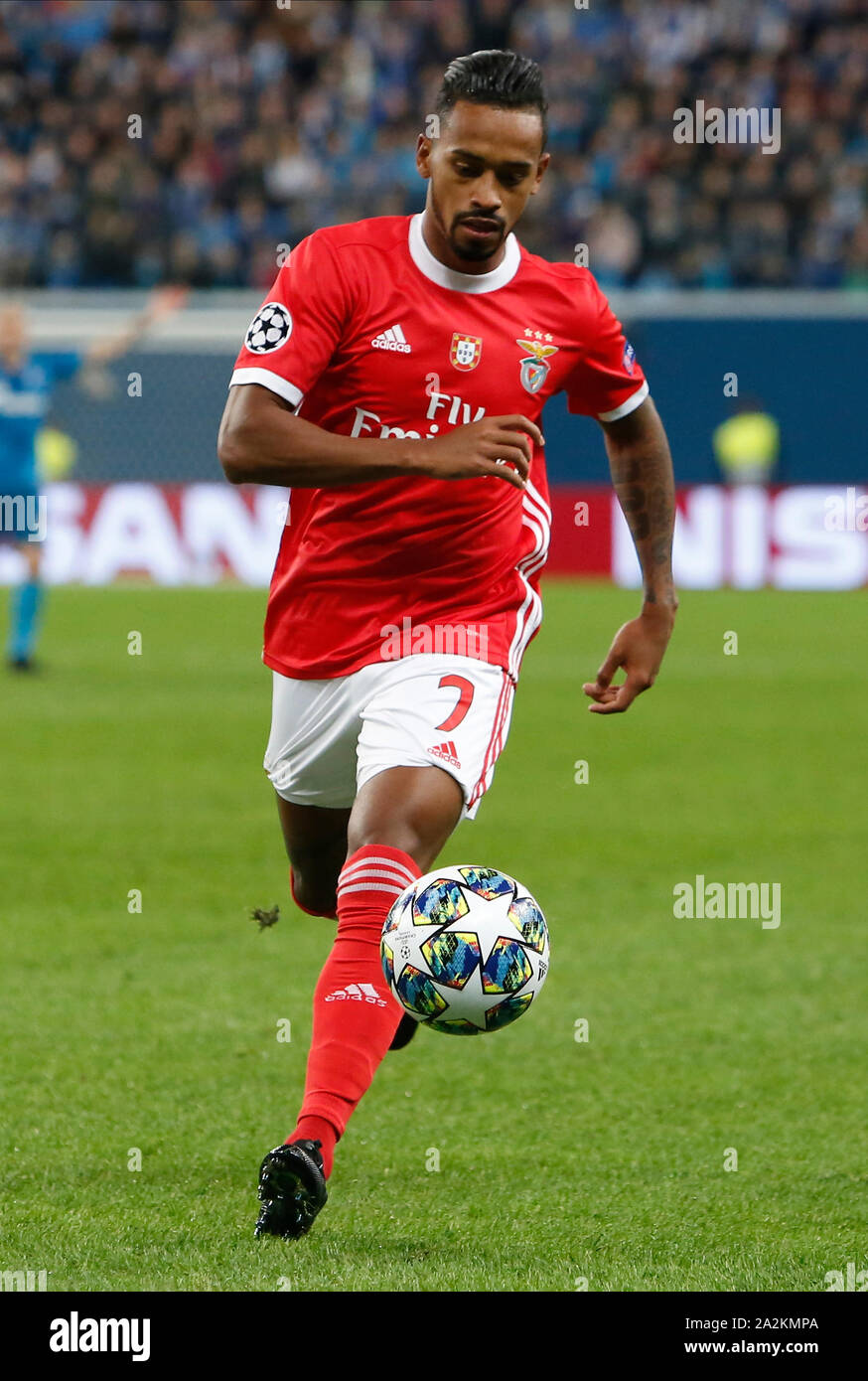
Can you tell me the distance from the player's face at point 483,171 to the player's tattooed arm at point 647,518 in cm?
75

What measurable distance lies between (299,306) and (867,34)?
21622 mm

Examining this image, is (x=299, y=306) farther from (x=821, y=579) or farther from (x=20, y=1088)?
(x=821, y=579)

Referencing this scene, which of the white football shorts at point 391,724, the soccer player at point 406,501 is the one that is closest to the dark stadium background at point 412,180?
the soccer player at point 406,501

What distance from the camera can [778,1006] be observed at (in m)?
5.83

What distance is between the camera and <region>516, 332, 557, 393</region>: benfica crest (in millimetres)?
4211

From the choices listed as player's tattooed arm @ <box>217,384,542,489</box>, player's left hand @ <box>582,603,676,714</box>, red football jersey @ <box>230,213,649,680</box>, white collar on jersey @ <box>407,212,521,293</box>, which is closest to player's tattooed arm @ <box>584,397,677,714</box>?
player's left hand @ <box>582,603,676,714</box>

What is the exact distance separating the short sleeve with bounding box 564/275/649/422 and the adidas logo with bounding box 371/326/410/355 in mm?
467

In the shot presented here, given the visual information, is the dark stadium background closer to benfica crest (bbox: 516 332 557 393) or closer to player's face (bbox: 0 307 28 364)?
player's face (bbox: 0 307 28 364)

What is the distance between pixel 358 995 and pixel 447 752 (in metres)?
0.51

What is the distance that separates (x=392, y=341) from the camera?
4.09 m

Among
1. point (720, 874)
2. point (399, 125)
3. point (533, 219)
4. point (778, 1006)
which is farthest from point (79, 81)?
point (778, 1006)

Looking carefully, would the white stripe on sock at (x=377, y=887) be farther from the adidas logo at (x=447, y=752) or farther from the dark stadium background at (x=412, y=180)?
the dark stadium background at (x=412, y=180)

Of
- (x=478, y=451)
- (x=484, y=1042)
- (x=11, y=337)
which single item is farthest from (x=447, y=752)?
(x=11, y=337)

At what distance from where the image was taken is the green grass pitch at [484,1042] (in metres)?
3.63
